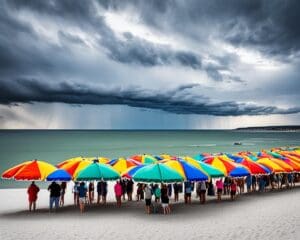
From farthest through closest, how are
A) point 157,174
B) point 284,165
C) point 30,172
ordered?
point 284,165, point 30,172, point 157,174

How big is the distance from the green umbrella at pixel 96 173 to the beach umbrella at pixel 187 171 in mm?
2402

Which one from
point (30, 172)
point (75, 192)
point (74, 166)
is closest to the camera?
point (30, 172)

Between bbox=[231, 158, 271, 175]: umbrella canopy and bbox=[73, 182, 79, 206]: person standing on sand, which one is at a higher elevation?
bbox=[231, 158, 271, 175]: umbrella canopy

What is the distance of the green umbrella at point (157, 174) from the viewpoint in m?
13.4

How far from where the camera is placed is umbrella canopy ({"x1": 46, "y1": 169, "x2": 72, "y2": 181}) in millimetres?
13891

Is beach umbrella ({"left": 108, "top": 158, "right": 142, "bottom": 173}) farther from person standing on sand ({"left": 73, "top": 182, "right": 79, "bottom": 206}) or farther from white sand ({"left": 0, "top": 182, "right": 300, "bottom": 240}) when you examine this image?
person standing on sand ({"left": 73, "top": 182, "right": 79, "bottom": 206})

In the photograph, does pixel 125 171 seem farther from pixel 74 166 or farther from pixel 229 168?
pixel 229 168

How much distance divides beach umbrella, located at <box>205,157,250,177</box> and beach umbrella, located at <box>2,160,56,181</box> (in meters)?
7.80

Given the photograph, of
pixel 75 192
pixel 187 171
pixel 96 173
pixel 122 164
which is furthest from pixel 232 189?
pixel 75 192

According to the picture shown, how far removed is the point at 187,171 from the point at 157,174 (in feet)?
4.73

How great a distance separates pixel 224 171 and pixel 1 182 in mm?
22832

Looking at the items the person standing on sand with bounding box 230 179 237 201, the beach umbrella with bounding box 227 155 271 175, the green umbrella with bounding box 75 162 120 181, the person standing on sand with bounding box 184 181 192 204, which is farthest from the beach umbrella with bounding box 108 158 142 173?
the beach umbrella with bounding box 227 155 271 175

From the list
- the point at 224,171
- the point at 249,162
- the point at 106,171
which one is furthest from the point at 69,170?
the point at 249,162

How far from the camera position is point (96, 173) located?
46.7ft
